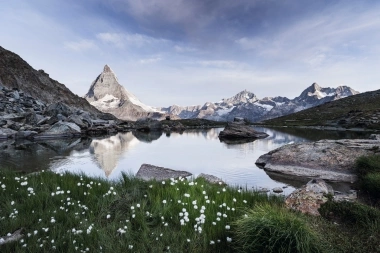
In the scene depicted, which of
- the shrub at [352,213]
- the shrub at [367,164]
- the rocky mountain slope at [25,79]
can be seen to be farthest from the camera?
the rocky mountain slope at [25,79]

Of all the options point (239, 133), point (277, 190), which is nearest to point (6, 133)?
point (239, 133)

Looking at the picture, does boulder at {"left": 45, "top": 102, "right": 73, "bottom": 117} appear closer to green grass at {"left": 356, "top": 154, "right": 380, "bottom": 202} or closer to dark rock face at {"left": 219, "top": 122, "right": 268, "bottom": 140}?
dark rock face at {"left": 219, "top": 122, "right": 268, "bottom": 140}

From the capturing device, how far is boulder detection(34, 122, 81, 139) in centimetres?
5875

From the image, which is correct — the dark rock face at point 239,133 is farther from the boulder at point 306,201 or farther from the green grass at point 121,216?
the boulder at point 306,201

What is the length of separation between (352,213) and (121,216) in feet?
24.6

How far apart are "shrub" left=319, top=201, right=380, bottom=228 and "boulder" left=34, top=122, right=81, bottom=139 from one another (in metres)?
60.4

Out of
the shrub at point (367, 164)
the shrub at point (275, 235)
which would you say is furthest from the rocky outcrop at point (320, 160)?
the shrub at point (275, 235)

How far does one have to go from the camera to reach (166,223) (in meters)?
7.98

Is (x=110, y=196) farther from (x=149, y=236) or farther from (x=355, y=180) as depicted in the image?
(x=355, y=180)

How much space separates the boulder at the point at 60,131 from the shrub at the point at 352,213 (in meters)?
60.4

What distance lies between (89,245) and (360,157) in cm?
2155

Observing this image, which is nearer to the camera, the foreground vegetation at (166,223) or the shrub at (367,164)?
the foreground vegetation at (166,223)

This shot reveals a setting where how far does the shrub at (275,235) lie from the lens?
624cm

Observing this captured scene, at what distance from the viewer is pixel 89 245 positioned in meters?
7.11
